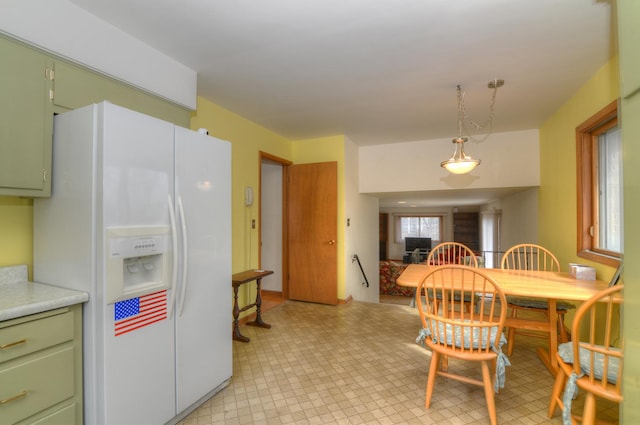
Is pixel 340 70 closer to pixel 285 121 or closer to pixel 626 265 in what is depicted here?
pixel 285 121

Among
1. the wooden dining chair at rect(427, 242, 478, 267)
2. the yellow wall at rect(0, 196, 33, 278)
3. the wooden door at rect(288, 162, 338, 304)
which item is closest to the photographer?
the yellow wall at rect(0, 196, 33, 278)

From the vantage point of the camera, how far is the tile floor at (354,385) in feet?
6.13

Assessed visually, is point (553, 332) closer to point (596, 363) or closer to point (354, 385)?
point (596, 363)

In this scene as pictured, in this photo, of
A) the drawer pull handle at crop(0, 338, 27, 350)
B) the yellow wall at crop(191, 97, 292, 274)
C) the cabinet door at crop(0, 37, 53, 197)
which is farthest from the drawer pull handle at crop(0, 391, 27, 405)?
the yellow wall at crop(191, 97, 292, 274)

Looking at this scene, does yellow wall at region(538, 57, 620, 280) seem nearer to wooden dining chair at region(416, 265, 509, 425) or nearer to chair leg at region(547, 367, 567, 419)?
chair leg at region(547, 367, 567, 419)

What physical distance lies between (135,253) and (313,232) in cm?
293

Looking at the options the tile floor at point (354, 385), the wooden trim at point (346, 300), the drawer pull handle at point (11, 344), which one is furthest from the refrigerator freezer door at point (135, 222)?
the wooden trim at point (346, 300)

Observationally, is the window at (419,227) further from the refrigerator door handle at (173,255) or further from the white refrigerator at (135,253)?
the refrigerator door handle at (173,255)

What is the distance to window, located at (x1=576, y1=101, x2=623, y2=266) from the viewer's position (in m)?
2.47

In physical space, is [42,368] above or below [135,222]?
below

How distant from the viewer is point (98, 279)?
1.45 metres

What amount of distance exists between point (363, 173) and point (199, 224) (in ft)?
11.3

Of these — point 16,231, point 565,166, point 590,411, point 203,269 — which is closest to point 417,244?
point 565,166

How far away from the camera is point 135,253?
5.09 ft
